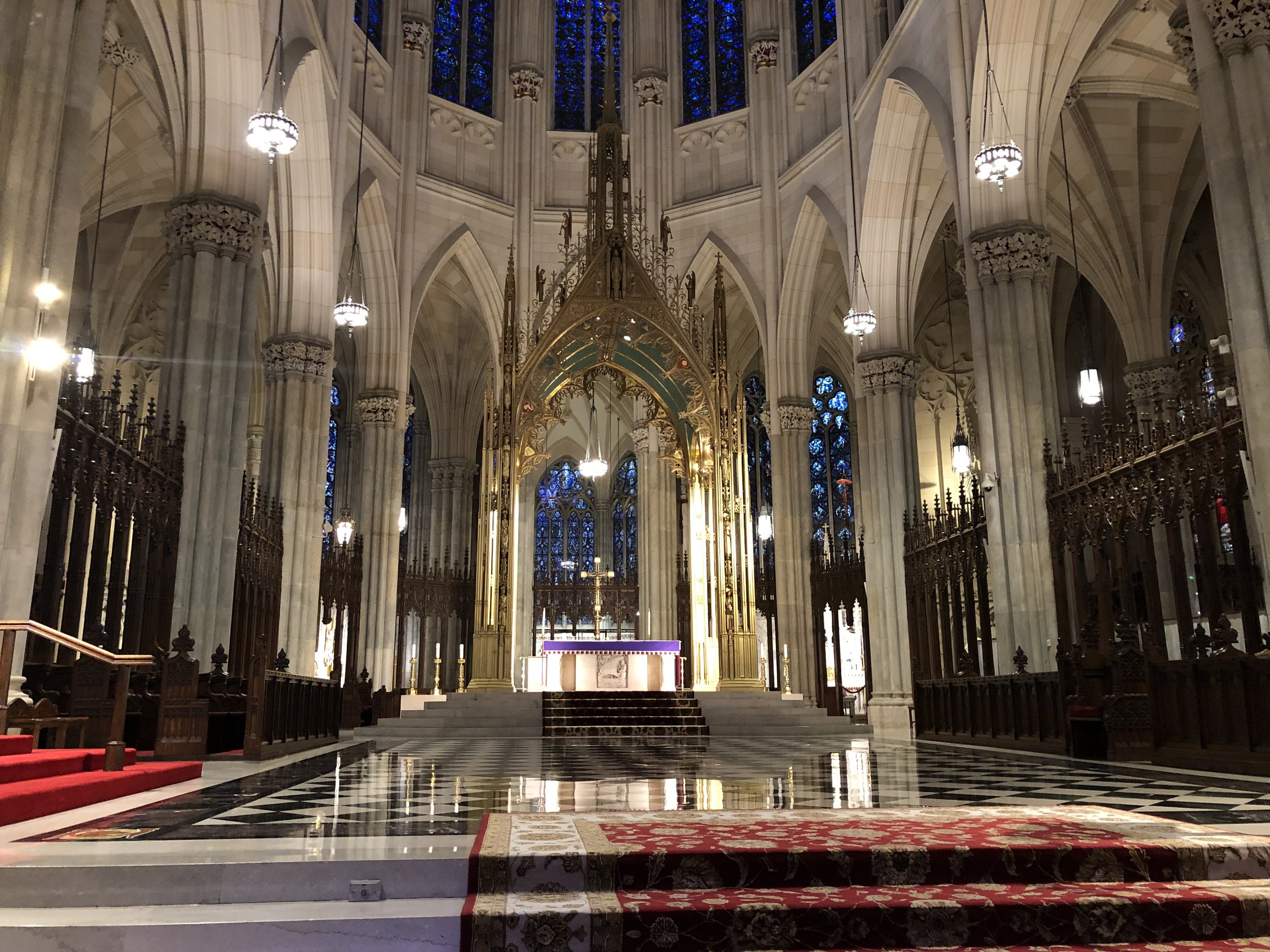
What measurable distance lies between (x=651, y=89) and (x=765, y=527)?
1157 centimetres

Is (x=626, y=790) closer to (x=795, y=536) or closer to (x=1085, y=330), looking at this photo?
(x=795, y=536)

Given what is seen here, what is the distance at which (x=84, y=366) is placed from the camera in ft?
43.7

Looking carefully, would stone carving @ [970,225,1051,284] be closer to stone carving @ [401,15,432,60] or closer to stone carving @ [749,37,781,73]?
stone carving @ [749,37,781,73]

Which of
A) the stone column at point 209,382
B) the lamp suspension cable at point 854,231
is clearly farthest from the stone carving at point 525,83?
the stone column at point 209,382

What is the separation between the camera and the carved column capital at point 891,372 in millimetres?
19141

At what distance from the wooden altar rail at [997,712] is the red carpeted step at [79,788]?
27.3 ft

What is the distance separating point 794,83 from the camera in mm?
22016

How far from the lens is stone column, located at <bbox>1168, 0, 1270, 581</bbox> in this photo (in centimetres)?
853

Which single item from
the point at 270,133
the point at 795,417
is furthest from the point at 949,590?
the point at 270,133

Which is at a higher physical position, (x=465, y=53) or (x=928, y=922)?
(x=465, y=53)

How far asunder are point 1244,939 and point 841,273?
74.7ft

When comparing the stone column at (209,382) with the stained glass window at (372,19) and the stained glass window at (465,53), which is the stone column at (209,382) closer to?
A: the stained glass window at (372,19)

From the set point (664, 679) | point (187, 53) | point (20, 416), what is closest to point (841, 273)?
point (664, 679)

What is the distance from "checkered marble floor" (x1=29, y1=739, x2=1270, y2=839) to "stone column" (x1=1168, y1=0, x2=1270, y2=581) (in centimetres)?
317
